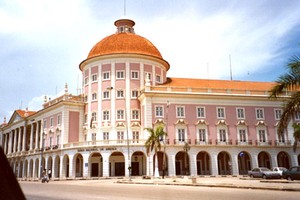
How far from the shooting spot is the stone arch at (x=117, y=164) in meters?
50.7

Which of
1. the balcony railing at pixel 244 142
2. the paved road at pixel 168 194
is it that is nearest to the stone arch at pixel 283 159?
the balcony railing at pixel 244 142

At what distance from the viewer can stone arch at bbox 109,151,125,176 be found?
5071 centimetres

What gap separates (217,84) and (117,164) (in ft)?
80.7

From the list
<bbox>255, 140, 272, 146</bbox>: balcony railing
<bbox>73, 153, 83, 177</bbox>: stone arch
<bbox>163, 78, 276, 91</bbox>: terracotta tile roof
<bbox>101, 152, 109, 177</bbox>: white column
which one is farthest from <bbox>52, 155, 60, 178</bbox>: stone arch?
<bbox>255, 140, 272, 146</bbox>: balcony railing

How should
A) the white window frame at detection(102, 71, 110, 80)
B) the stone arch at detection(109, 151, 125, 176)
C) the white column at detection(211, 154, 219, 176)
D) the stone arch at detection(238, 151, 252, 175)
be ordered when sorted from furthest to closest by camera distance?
the white window frame at detection(102, 71, 110, 80)
the stone arch at detection(238, 151, 252, 175)
the white column at detection(211, 154, 219, 176)
the stone arch at detection(109, 151, 125, 176)

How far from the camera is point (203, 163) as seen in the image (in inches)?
2131

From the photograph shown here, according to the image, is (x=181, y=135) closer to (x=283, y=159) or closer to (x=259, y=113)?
(x=259, y=113)

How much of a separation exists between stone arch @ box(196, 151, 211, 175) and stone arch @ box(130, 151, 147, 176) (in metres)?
9.29

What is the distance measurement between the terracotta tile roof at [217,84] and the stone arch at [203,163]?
12.6 metres

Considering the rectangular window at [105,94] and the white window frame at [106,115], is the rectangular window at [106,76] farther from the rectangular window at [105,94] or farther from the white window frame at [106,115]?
the white window frame at [106,115]

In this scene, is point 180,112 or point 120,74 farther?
point 120,74

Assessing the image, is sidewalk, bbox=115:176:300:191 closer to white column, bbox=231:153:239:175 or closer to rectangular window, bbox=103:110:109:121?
white column, bbox=231:153:239:175

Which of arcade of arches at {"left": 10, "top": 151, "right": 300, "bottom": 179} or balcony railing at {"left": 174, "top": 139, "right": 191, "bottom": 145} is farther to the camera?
balcony railing at {"left": 174, "top": 139, "right": 191, "bottom": 145}

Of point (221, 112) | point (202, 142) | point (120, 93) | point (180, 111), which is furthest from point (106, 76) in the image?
point (221, 112)
